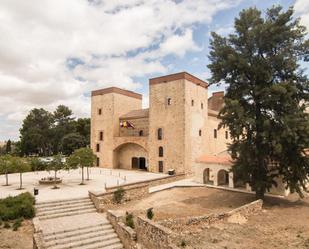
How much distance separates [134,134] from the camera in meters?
33.7

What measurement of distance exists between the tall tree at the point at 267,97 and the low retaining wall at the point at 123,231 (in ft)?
26.0

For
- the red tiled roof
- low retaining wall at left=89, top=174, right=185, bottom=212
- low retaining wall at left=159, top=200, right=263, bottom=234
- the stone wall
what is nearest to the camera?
the stone wall

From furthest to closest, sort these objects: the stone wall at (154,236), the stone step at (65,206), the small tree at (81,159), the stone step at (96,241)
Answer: the small tree at (81,159) < the stone step at (65,206) < the stone step at (96,241) < the stone wall at (154,236)

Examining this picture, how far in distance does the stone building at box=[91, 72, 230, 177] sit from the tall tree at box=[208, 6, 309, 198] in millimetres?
7767

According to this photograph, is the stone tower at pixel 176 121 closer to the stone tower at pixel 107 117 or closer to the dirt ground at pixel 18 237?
the stone tower at pixel 107 117

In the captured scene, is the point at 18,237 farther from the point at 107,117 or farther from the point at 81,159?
the point at 107,117

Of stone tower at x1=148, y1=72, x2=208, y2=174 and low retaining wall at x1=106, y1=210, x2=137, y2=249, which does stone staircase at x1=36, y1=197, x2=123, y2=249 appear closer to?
low retaining wall at x1=106, y1=210, x2=137, y2=249

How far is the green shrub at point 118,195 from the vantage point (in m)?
16.6

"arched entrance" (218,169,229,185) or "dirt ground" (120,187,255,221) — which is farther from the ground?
"arched entrance" (218,169,229,185)

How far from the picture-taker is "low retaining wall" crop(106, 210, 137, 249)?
1159cm

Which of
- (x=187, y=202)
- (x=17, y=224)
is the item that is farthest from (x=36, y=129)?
(x=187, y=202)

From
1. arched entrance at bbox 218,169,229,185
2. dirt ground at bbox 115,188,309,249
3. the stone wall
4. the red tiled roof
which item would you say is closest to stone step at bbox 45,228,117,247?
the stone wall

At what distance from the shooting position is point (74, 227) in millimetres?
12414

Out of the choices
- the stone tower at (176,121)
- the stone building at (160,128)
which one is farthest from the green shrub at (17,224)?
the stone tower at (176,121)
